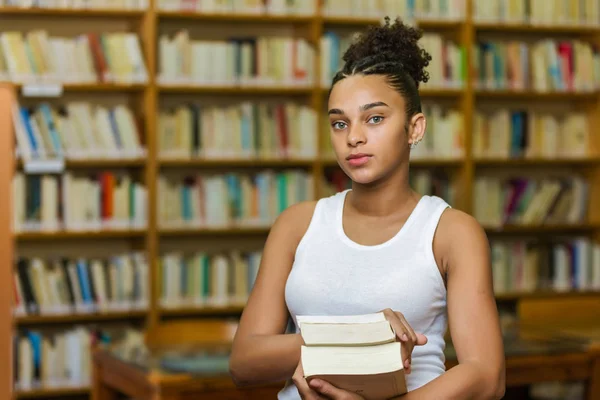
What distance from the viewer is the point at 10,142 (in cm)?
198

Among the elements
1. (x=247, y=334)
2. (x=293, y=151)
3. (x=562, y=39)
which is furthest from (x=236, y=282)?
(x=247, y=334)

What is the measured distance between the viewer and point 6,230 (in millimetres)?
1986

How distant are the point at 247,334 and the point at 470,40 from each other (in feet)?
13.8

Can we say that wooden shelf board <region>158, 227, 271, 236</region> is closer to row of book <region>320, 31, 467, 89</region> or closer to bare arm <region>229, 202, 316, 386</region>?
row of book <region>320, 31, 467, 89</region>

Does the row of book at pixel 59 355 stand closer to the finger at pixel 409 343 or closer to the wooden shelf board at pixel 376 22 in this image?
the wooden shelf board at pixel 376 22

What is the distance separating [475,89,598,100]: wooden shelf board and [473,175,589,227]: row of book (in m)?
0.48

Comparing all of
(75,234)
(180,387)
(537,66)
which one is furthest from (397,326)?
(537,66)

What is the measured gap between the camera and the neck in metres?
1.56

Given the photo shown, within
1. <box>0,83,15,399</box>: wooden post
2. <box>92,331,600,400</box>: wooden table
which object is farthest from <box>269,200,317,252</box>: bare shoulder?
<box>92,331,600,400</box>: wooden table

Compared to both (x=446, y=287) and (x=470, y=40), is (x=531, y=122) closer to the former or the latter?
(x=470, y=40)

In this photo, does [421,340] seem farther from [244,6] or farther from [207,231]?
[244,6]

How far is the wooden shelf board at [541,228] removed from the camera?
565 centimetres

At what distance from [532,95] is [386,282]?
4.45 meters

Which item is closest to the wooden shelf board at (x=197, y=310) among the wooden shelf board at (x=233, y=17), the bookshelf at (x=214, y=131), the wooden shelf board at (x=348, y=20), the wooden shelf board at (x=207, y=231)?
the bookshelf at (x=214, y=131)
